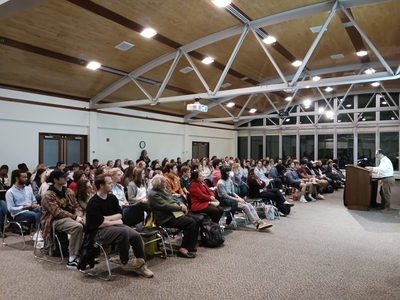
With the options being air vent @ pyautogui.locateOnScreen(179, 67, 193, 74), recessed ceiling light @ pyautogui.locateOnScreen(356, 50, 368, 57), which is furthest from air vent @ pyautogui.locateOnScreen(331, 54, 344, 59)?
air vent @ pyautogui.locateOnScreen(179, 67, 193, 74)

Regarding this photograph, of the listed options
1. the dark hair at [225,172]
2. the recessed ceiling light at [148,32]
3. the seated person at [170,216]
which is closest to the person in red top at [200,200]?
the seated person at [170,216]

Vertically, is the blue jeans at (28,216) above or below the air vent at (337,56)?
below

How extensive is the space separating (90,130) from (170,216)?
6842 mm

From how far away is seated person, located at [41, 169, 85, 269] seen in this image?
360 centimetres

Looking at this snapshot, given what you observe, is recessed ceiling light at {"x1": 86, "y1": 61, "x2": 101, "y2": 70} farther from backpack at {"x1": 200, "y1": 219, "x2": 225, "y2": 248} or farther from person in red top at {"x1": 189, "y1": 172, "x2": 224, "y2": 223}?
backpack at {"x1": 200, "y1": 219, "x2": 225, "y2": 248}

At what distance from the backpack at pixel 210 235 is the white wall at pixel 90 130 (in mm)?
6239

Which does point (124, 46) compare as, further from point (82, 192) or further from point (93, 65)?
point (82, 192)

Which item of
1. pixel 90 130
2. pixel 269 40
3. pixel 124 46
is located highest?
pixel 269 40

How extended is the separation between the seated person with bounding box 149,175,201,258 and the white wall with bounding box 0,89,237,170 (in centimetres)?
588

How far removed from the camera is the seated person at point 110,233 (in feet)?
10.9

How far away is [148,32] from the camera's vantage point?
262 inches

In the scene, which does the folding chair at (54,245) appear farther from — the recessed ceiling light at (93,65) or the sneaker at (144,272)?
the recessed ceiling light at (93,65)

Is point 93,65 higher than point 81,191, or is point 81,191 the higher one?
point 93,65

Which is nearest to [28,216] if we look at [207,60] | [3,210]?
[3,210]
